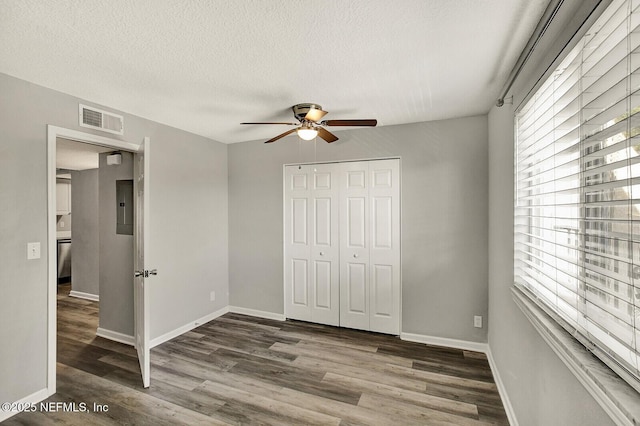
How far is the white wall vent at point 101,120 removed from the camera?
2.76 meters

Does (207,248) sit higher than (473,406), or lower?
higher

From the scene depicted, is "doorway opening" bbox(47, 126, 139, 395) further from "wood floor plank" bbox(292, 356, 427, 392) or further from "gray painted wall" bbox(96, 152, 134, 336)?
"wood floor plank" bbox(292, 356, 427, 392)

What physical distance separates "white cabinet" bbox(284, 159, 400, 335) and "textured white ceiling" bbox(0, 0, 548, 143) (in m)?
1.02

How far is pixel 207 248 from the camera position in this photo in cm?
421

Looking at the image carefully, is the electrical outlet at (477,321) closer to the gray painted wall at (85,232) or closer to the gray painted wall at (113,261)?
the gray painted wall at (113,261)

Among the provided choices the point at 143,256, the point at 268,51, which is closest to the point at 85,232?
the point at 143,256

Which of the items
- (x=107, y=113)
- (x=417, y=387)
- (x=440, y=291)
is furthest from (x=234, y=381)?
(x=107, y=113)

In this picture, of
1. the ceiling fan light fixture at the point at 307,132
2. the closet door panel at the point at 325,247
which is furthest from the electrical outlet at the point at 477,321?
the ceiling fan light fixture at the point at 307,132

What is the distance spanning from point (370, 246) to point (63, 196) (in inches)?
264

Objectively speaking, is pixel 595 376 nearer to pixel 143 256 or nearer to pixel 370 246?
pixel 370 246

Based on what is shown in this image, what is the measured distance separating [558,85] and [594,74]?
15.2 inches

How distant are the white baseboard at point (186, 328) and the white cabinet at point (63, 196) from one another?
15.7 feet

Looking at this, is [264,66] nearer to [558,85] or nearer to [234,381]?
[558,85]

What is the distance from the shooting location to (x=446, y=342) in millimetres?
3398
